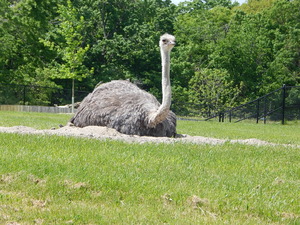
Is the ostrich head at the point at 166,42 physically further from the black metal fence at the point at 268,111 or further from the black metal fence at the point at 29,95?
the black metal fence at the point at 29,95

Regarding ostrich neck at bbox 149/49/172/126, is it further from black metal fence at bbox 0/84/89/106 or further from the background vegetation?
the background vegetation

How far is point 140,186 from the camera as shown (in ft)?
17.1

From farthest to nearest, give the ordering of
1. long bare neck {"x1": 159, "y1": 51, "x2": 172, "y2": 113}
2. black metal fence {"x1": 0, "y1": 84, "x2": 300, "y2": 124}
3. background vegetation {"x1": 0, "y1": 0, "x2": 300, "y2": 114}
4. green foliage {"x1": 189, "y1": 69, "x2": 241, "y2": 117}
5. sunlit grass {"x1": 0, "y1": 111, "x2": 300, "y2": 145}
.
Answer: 1. green foliage {"x1": 189, "y1": 69, "x2": 241, "y2": 117}
2. background vegetation {"x1": 0, "y1": 0, "x2": 300, "y2": 114}
3. black metal fence {"x1": 0, "y1": 84, "x2": 300, "y2": 124}
4. sunlit grass {"x1": 0, "y1": 111, "x2": 300, "y2": 145}
5. long bare neck {"x1": 159, "y1": 51, "x2": 172, "y2": 113}

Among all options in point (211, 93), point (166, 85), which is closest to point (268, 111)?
point (211, 93)

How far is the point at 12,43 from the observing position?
32594 mm

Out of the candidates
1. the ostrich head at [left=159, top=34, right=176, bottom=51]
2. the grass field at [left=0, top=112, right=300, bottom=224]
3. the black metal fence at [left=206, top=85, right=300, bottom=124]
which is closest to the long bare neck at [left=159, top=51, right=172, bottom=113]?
the ostrich head at [left=159, top=34, right=176, bottom=51]

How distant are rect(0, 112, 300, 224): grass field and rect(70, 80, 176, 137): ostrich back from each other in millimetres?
2460

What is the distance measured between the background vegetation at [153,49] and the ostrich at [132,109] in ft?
69.7

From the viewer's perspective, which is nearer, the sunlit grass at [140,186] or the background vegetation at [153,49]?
the sunlit grass at [140,186]

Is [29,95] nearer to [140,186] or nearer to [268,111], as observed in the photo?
[268,111]

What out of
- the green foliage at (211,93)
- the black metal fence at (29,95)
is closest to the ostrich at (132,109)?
the black metal fence at (29,95)

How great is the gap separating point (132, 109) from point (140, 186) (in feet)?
17.0

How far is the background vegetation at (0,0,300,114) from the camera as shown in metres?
33.8

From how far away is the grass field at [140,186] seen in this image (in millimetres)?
4367
